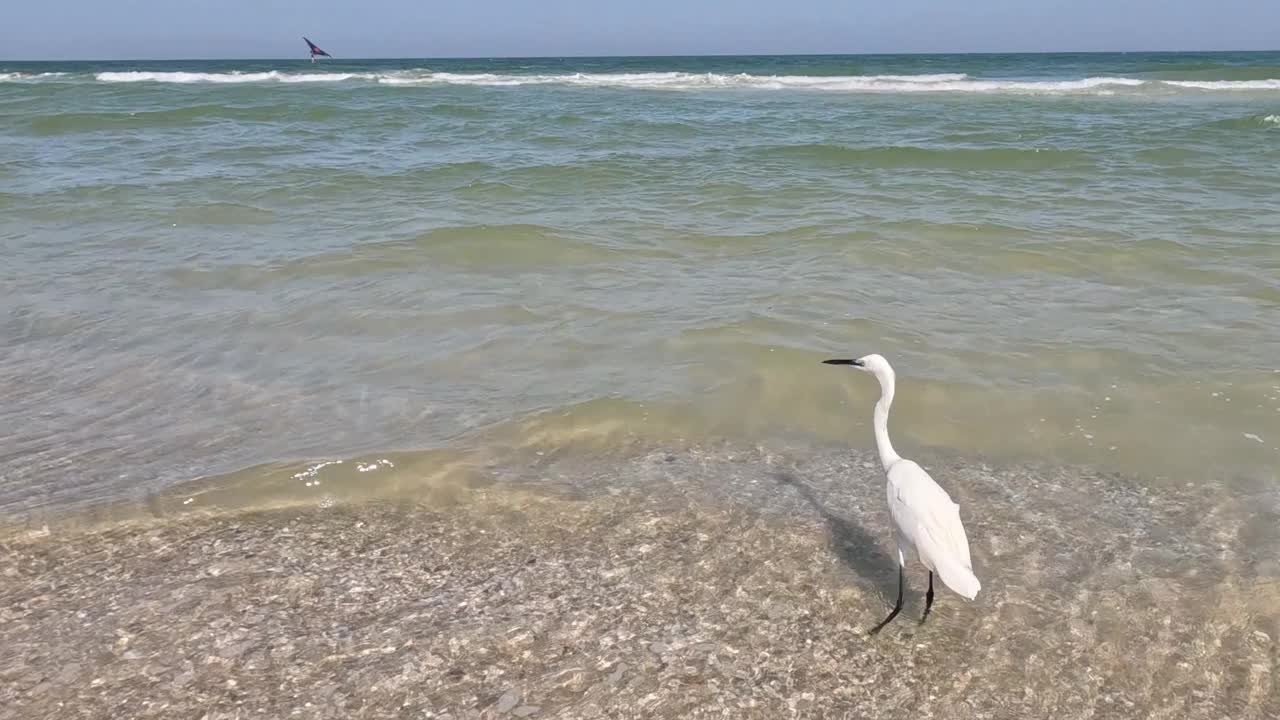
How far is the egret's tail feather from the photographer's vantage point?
117 inches

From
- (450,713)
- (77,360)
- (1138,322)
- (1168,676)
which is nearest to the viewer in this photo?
(450,713)

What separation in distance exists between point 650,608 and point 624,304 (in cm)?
363

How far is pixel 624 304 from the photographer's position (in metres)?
6.75

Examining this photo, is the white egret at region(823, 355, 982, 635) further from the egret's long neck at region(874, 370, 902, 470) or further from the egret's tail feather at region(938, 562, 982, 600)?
the egret's long neck at region(874, 370, 902, 470)

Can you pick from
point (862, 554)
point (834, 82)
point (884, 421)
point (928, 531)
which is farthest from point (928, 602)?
point (834, 82)

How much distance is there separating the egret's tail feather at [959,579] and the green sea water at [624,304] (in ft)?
5.24

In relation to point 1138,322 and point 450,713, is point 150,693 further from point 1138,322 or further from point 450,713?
point 1138,322

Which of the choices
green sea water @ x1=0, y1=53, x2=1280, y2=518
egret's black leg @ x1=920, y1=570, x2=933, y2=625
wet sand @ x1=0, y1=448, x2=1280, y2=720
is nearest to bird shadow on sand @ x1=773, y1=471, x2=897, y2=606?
wet sand @ x1=0, y1=448, x2=1280, y2=720

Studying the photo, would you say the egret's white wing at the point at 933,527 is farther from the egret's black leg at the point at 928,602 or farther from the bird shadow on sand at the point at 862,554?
the bird shadow on sand at the point at 862,554

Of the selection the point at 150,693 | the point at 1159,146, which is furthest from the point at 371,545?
the point at 1159,146

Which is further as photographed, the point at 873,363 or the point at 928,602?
the point at 873,363

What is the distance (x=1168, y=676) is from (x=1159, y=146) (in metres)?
12.3

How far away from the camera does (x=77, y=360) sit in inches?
224

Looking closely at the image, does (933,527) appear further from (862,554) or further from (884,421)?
(884,421)
